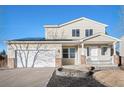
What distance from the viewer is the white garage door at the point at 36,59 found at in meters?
27.6

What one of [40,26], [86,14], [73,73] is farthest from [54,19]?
[73,73]

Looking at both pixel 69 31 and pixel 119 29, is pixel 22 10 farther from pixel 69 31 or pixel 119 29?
pixel 119 29

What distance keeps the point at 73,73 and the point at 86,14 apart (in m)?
13.9

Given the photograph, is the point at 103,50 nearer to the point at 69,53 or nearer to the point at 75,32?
the point at 69,53

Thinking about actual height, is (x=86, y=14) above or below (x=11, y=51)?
above

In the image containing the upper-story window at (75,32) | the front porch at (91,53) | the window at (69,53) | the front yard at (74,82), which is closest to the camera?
the front yard at (74,82)

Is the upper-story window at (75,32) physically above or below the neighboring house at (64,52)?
above

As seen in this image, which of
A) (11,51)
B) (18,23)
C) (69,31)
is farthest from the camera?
(18,23)

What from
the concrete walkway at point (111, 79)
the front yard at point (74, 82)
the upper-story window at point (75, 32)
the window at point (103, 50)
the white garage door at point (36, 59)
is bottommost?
the front yard at point (74, 82)

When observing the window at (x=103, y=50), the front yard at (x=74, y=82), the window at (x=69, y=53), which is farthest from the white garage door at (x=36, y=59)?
the front yard at (x=74, y=82)

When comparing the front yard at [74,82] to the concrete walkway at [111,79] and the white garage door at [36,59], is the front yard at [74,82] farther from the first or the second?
the white garage door at [36,59]

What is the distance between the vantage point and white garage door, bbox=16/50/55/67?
2758 centimetres

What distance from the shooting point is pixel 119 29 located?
34.2 metres

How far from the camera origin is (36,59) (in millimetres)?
27688
